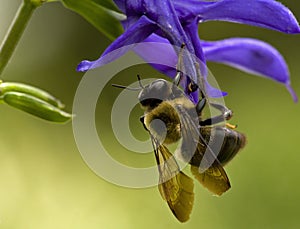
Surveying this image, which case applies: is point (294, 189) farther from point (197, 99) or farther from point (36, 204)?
point (197, 99)

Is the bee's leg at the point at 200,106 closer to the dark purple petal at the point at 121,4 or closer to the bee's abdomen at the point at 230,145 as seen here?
the bee's abdomen at the point at 230,145

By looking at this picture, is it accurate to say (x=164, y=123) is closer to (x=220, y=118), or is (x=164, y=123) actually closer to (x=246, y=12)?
(x=220, y=118)

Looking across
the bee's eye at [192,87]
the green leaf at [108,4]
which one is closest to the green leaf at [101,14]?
the green leaf at [108,4]

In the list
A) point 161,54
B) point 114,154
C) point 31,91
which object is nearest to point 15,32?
point 31,91

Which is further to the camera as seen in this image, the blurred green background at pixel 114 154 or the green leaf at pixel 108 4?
the blurred green background at pixel 114 154

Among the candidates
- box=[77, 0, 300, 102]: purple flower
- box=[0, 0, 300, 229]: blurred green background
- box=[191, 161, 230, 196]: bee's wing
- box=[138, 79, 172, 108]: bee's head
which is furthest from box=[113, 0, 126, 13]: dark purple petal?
box=[0, 0, 300, 229]: blurred green background
